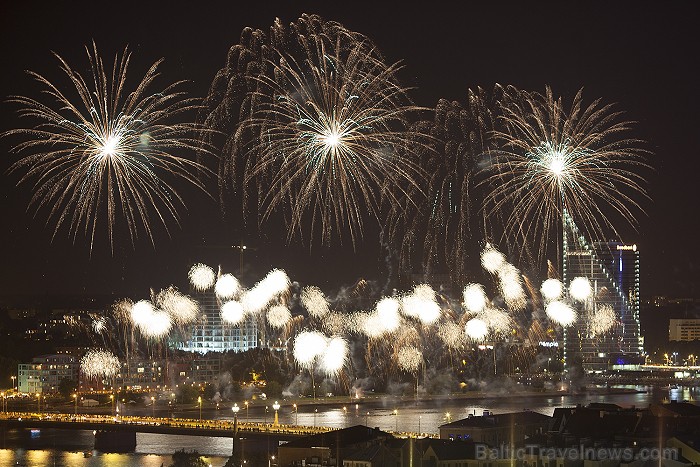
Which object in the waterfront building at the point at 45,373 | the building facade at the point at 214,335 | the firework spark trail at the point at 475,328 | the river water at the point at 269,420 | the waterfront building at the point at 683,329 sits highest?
the waterfront building at the point at 683,329

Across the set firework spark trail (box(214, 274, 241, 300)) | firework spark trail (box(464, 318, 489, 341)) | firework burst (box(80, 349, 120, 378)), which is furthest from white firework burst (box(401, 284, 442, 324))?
firework burst (box(80, 349, 120, 378))

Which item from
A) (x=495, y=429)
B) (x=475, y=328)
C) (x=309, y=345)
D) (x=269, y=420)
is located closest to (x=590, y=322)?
(x=269, y=420)

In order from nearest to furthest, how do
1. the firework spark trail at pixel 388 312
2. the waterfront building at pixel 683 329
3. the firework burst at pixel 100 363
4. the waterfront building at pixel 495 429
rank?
the waterfront building at pixel 495 429, the firework spark trail at pixel 388 312, the firework burst at pixel 100 363, the waterfront building at pixel 683 329

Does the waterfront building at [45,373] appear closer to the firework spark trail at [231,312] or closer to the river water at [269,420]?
the river water at [269,420]

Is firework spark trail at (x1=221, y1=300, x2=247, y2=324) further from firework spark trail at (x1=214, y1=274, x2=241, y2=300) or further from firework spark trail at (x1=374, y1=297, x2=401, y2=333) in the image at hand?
firework spark trail at (x1=374, y1=297, x2=401, y2=333)

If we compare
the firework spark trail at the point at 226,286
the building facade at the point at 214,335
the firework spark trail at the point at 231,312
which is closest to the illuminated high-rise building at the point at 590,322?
the building facade at the point at 214,335

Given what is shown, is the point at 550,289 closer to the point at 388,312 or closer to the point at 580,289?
the point at 580,289
